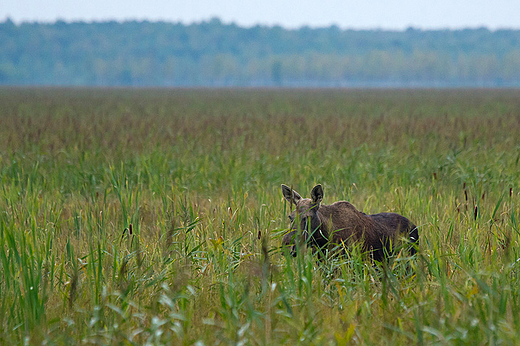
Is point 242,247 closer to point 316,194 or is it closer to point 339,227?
point 339,227

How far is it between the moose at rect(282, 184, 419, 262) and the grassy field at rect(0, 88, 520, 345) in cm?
17

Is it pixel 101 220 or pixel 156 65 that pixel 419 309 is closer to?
pixel 101 220

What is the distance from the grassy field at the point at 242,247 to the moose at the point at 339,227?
0.17m

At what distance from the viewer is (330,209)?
13.0ft

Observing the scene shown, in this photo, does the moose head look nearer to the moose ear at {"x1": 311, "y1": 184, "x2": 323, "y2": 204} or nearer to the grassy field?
the moose ear at {"x1": 311, "y1": 184, "x2": 323, "y2": 204}

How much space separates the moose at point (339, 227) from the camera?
3.64 metres

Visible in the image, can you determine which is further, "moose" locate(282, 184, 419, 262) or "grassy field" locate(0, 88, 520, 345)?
"moose" locate(282, 184, 419, 262)

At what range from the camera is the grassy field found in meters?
2.70

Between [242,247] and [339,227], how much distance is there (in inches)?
38.8

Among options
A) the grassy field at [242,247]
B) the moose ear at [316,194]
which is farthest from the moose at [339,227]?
the grassy field at [242,247]

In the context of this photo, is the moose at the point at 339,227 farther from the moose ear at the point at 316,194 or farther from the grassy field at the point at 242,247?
the grassy field at the point at 242,247

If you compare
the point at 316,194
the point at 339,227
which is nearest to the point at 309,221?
the point at 316,194

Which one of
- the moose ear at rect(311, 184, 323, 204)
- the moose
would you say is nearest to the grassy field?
the moose

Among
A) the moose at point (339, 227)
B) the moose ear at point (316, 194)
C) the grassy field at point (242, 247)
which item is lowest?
the grassy field at point (242, 247)
